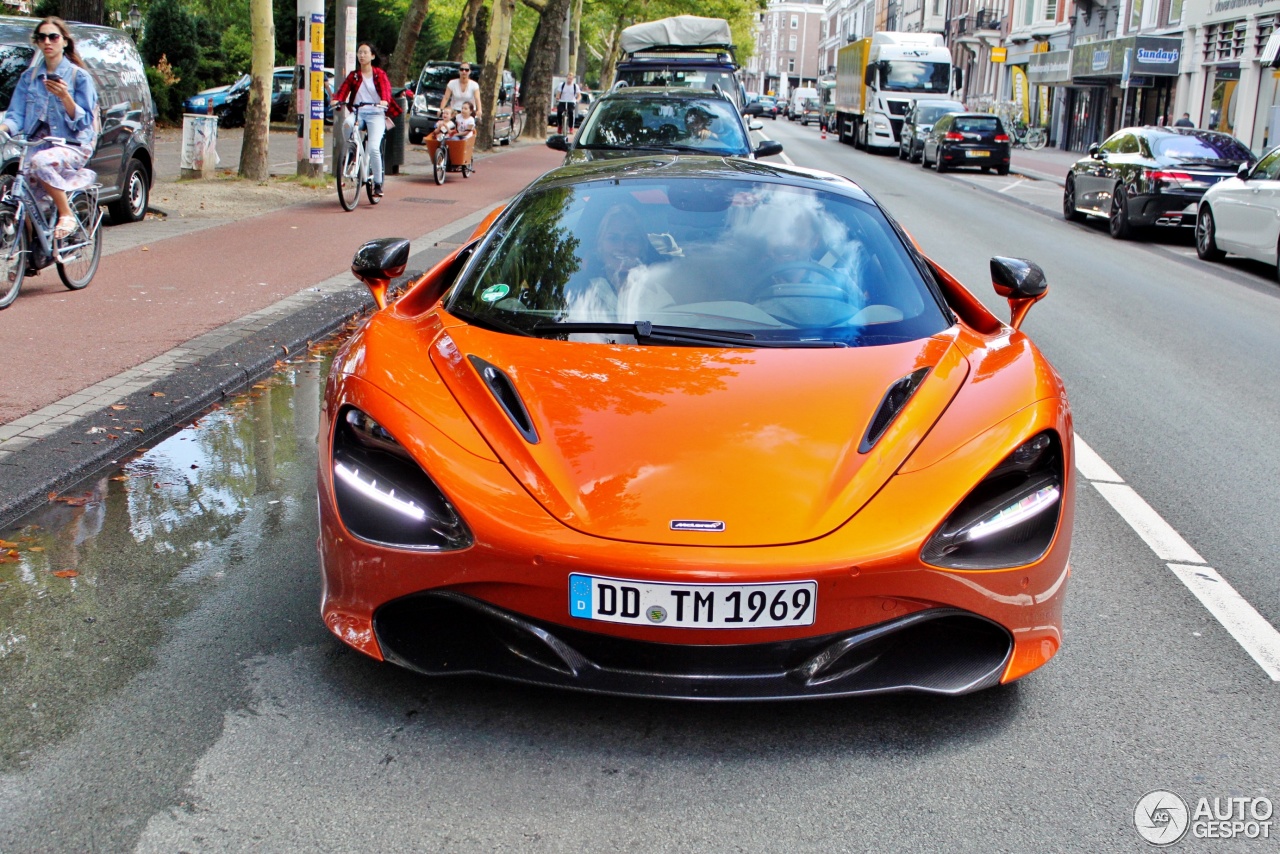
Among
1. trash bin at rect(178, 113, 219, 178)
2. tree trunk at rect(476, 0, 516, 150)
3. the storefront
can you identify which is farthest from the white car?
the storefront

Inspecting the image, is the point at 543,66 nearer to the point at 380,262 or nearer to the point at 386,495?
the point at 380,262

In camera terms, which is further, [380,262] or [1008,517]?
[380,262]

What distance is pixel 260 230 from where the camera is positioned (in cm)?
1362

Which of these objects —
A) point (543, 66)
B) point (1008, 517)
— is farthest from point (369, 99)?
point (543, 66)

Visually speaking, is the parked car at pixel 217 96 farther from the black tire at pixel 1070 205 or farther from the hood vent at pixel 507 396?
the hood vent at pixel 507 396

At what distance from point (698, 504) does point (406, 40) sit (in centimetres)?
2385

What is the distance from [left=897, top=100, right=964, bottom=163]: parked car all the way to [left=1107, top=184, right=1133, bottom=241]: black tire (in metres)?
19.1

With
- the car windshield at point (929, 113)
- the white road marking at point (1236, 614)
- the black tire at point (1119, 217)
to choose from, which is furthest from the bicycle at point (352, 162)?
the car windshield at point (929, 113)

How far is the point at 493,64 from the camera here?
31625 mm

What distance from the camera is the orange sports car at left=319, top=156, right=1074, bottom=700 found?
120 inches

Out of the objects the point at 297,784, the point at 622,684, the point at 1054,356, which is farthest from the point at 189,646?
the point at 1054,356

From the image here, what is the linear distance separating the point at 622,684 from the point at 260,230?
11488 mm

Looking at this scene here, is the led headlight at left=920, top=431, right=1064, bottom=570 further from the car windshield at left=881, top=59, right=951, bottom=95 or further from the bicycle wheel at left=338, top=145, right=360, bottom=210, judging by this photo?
the car windshield at left=881, top=59, right=951, bottom=95

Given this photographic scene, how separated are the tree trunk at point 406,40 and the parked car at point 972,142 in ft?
47.3
